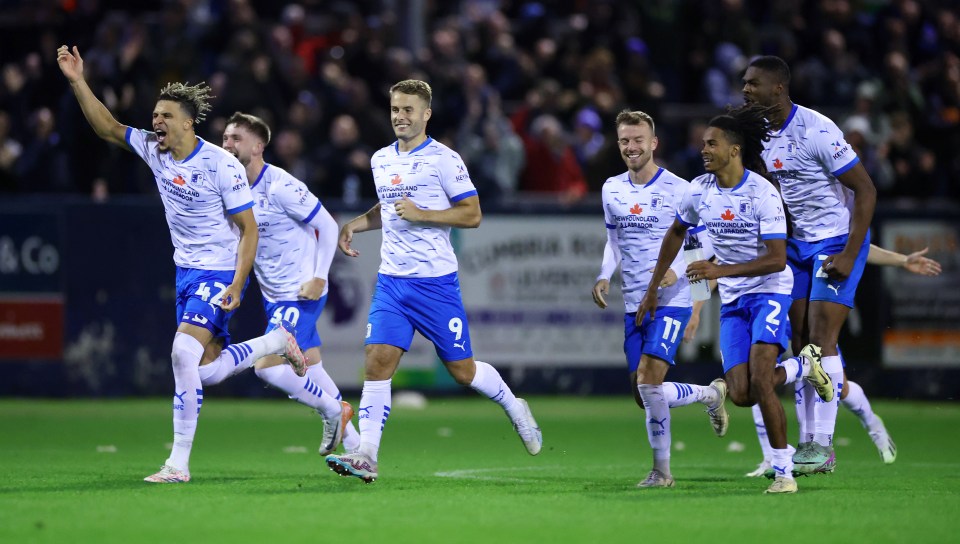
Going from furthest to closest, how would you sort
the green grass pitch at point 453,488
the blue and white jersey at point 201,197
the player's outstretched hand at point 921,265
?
1. the player's outstretched hand at point 921,265
2. the blue and white jersey at point 201,197
3. the green grass pitch at point 453,488

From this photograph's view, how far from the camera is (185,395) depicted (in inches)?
388

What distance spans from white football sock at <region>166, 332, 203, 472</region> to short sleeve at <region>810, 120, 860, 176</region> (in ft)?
14.7

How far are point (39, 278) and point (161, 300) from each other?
140 cm

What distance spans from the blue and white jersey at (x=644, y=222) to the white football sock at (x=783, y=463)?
1.30 m

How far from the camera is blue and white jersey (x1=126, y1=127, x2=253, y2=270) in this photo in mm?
10070

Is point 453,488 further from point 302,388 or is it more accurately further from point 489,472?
point 302,388

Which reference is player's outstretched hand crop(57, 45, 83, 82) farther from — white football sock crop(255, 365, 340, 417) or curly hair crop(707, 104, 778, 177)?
curly hair crop(707, 104, 778, 177)

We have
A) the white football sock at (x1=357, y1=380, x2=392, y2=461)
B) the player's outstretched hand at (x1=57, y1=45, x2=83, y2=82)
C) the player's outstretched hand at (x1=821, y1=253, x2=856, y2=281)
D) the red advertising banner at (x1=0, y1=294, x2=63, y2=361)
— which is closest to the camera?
the white football sock at (x1=357, y1=380, x2=392, y2=461)

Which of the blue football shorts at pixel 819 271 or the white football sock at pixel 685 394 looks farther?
the blue football shorts at pixel 819 271

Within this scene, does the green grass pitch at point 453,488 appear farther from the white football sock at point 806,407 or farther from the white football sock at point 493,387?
the white football sock at point 493,387

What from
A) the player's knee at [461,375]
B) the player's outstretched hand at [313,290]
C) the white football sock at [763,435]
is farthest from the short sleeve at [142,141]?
the white football sock at [763,435]

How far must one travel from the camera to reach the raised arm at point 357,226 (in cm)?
1034

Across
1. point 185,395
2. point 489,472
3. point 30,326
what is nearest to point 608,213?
point 489,472

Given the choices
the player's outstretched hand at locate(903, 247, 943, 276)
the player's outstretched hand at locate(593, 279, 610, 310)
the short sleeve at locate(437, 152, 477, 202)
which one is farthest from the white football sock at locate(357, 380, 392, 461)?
the player's outstretched hand at locate(903, 247, 943, 276)
